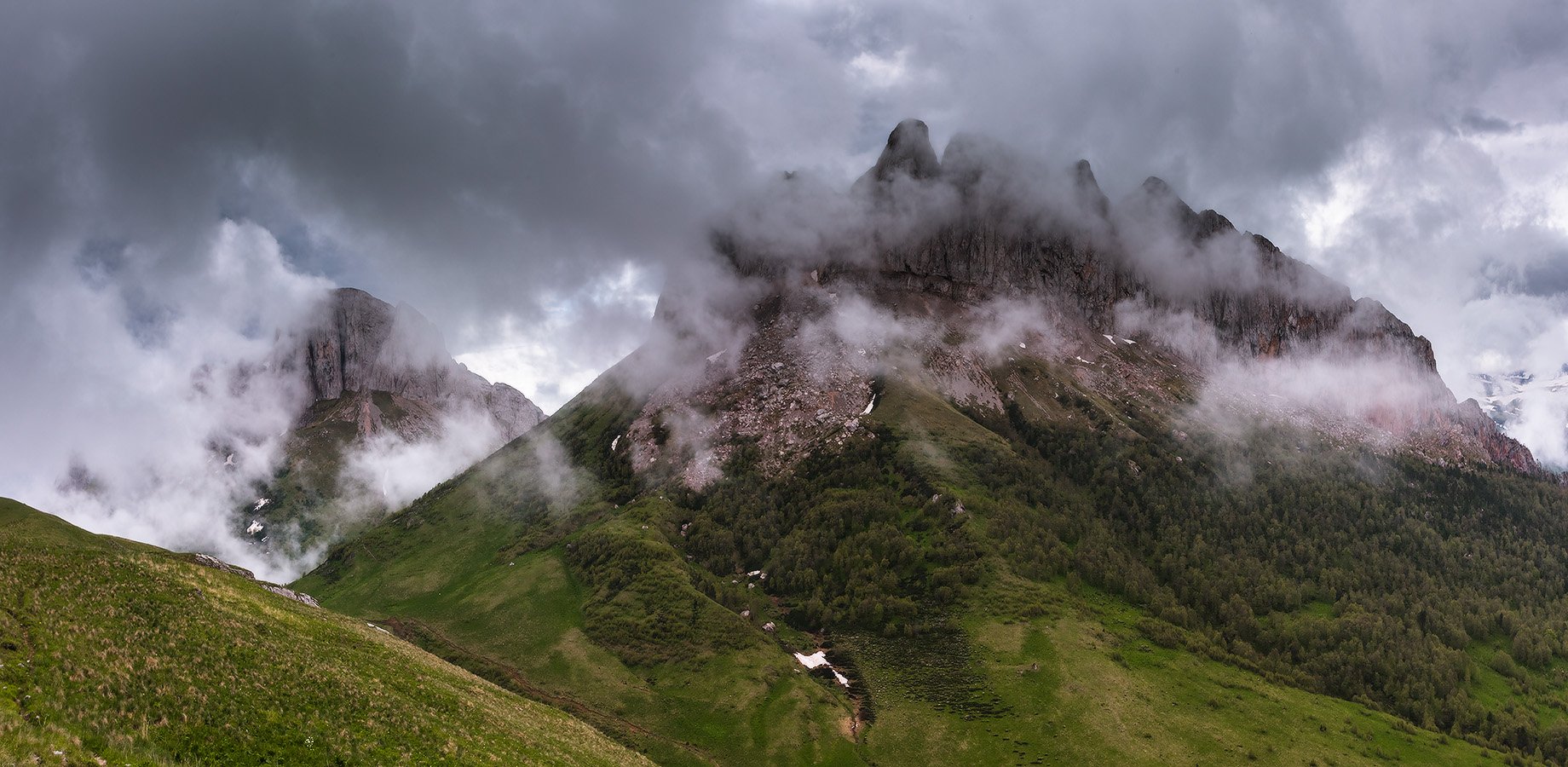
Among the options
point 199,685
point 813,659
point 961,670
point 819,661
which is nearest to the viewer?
point 199,685

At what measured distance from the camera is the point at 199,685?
3322 cm

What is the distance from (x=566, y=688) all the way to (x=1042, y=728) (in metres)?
98.8

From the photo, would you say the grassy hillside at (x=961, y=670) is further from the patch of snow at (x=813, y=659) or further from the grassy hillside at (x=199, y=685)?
the grassy hillside at (x=199, y=685)

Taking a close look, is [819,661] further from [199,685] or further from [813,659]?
[199,685]

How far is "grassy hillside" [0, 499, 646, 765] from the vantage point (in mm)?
26641

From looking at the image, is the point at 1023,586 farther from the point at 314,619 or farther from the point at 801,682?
the point at 314,619

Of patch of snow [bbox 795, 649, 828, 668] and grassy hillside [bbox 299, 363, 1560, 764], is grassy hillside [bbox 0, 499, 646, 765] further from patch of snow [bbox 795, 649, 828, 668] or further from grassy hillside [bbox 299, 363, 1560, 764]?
patch of snow [bbox 795, 649, 828, 668]

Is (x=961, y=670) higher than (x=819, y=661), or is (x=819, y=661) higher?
(x=961, y=670)

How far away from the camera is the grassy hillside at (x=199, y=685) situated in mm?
26641

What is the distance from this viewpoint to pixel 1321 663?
174 m

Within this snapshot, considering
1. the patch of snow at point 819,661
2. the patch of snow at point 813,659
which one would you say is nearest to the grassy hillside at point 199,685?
the patch of snow at point 819,661

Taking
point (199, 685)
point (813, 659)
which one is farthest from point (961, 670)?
point (199, 685)

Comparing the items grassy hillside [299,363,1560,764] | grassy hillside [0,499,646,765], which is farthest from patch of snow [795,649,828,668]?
grassy hillside [0,499,646,765]

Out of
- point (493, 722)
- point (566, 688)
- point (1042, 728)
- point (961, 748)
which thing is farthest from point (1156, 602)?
point (493, 722)
